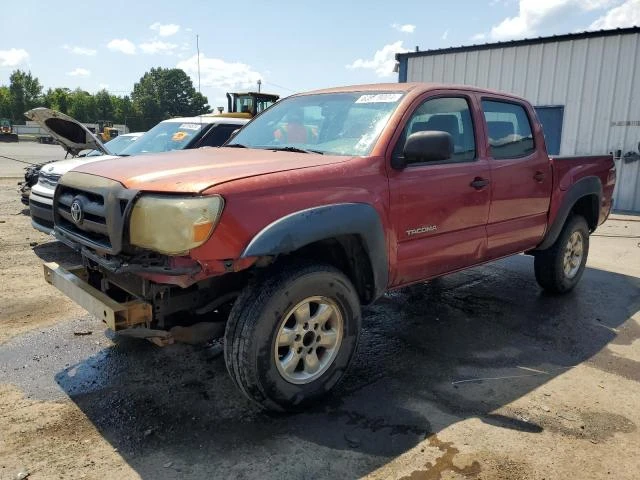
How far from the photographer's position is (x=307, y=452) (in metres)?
2.69

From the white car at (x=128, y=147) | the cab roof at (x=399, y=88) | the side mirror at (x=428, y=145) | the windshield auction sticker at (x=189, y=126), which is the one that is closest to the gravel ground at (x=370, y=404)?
the side mirror at (x=428, y=145)

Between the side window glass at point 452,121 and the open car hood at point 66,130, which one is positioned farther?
the open car hood at point 66,130

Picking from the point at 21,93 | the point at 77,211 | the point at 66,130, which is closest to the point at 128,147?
the point at 66,130

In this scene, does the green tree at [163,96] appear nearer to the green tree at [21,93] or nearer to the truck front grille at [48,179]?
the green tree at [21,93]

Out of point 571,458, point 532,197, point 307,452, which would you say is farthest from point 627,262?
point 307,452

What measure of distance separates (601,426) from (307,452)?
1.72m

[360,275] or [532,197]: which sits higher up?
[532,197]

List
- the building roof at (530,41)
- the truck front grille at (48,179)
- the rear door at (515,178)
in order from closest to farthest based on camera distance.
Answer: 1. the rear door at (515,178)
2. the truck front grille at (48,179)
3. the building roof at (530,41)

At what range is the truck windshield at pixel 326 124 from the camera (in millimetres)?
3447

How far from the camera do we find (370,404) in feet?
10.4

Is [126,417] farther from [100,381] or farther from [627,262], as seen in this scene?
[627,262]

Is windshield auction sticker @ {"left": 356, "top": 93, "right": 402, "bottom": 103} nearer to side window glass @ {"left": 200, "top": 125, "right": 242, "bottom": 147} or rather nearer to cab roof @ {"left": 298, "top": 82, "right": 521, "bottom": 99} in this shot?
cab roof @ {"left": 298, "top": 82, "right": 521, "bottom": 99}

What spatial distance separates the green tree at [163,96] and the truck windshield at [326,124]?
100410 millimetres

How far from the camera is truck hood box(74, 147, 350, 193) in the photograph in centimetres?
268
